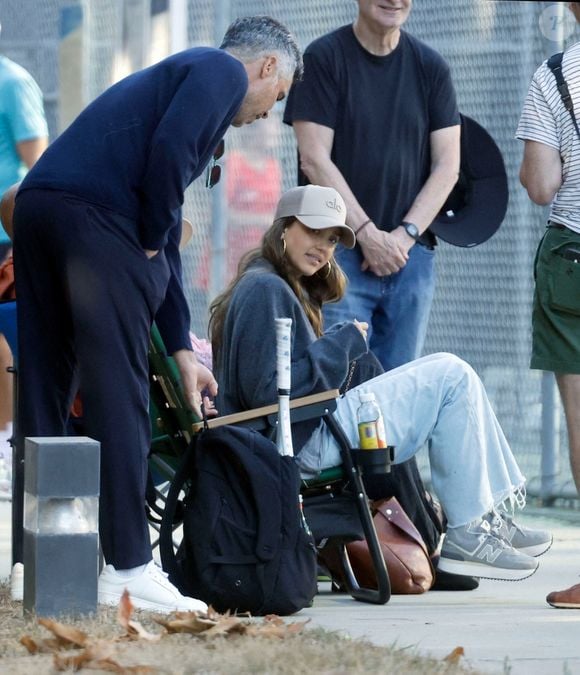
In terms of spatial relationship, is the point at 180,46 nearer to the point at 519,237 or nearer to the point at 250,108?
the point at 519,237

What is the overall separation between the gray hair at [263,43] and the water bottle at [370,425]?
108 centimetres

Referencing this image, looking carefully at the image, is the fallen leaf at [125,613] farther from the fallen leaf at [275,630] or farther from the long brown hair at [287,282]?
the long brown hair at [287,282]

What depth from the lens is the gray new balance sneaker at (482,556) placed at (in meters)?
5.13

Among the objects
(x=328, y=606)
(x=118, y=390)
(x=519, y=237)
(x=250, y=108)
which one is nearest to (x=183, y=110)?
(x=250, y=108)

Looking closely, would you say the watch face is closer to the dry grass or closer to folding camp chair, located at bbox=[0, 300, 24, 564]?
folding camp chair, located at bbox=[0, 300, 24, 564]

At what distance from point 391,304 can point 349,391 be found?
104 centimetres

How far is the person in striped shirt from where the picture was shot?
5188mm

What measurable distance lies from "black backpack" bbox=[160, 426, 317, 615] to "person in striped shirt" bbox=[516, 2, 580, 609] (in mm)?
1064

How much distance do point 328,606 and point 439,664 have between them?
1.54m

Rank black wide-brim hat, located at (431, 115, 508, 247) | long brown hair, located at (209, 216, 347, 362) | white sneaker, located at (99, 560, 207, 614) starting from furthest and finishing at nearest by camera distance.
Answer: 1. black wide-brim hat, located at (431, 115, 508, 247)
2. long brown hair, located at (209, 216, 347, 362)
3. white sneaker, located at (99, 560, 207, 614)

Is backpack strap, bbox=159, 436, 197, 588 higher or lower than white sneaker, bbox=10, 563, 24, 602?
higher

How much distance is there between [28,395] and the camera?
4.60 m

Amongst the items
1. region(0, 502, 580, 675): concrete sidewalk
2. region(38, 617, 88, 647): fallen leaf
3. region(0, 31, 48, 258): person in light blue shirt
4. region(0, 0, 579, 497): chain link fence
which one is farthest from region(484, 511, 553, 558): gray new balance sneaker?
region(0, 31, 48, 258): person in light blue shirt

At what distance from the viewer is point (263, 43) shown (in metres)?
4.70
